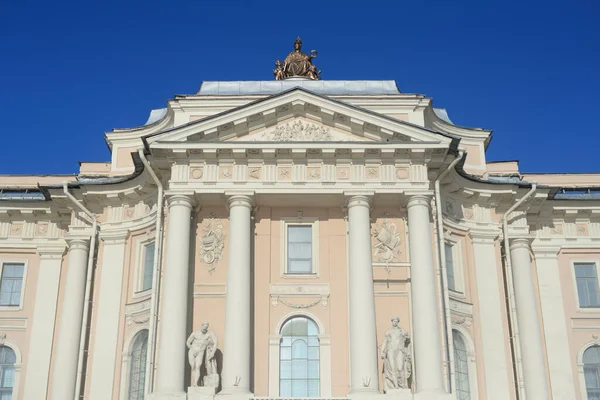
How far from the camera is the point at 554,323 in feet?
90.4

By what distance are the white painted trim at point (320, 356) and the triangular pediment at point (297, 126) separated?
494 centimetres

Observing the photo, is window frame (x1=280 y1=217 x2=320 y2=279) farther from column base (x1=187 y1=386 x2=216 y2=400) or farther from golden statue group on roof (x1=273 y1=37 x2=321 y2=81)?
golden statue group on roof (x1=273 y1=37 x2=321 y2=81)

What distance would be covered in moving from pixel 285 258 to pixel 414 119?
6136mm

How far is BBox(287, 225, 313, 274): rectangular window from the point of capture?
24391 millimetres

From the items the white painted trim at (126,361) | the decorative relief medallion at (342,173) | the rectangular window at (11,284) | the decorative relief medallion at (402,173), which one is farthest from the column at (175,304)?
the rectangular window at (11,284)

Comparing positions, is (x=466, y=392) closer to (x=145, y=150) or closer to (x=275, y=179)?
(x=275, y=179)

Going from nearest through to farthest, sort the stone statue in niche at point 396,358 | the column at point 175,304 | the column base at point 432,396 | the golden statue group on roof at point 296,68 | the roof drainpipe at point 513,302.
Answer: the column base at point 432,396, the column at point 175,304, the stone statue in niche at point 396,358, the roof drainpipe at point 513,302, the golden statue group on roof at point 296,68

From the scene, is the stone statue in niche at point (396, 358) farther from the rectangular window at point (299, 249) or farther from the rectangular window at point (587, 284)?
the rectangular window at point (587, 284)

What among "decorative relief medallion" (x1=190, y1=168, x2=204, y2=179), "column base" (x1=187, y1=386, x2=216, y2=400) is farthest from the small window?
"column base" (x1=187, y1=386, x2=216, y2=400)

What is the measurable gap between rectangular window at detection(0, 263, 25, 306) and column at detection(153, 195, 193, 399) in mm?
7511

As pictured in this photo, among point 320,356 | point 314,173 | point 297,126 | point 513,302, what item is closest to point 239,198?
point 314,173

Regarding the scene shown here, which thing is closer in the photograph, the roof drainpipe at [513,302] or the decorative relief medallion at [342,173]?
the decorative relief medallion at [342,173]

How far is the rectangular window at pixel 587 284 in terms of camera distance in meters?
28.2

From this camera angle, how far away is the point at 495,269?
26.1 meters
